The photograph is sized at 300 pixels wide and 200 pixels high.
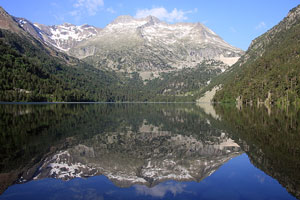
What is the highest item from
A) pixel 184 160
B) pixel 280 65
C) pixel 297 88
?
pixel 280 65

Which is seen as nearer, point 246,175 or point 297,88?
point 246,175

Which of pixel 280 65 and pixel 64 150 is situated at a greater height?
pixel 280 65

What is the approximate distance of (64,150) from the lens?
2481 cm

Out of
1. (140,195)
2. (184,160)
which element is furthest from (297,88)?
(140,195)

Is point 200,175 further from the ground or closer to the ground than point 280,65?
closer to the ground

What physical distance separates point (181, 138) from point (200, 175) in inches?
637

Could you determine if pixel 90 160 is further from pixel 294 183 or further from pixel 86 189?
pixel 294 183

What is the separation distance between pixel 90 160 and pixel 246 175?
11952 mm

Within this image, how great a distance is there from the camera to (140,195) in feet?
47.5

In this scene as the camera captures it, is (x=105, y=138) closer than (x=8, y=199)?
No

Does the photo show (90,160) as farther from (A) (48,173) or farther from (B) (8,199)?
(B) (8,199)

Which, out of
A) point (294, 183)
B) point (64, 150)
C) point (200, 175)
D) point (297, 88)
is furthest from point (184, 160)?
point (297, 88)

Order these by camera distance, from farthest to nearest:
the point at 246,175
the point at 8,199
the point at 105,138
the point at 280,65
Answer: the point at 280,65
the point at 105,138
the point at 246,175
the point at 8,199

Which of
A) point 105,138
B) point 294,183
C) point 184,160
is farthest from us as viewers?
point 105,138
